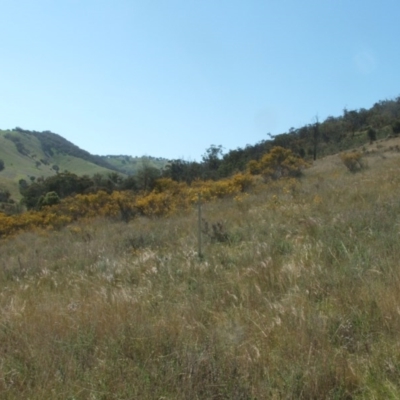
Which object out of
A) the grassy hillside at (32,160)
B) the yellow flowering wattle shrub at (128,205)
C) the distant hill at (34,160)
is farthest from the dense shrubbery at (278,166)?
the grassy hillside at (32,160)

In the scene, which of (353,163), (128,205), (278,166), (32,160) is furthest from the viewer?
(32,160)

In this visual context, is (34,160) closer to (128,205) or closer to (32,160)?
(32,160)

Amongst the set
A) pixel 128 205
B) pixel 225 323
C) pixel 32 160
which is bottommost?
pixel 225 323

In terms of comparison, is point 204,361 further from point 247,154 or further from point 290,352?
point 247,154

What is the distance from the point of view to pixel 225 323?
3.28 m

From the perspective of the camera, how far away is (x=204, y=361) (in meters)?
2.57

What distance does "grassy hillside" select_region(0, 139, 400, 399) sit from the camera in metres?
2.41

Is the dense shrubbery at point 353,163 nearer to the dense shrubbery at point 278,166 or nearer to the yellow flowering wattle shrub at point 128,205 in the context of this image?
the dense shrubbery at point 278,166

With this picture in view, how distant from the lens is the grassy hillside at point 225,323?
2410 millimetres

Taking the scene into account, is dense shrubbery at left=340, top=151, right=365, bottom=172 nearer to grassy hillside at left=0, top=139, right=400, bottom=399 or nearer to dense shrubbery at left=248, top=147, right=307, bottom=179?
dense shrubbery at left=248, top=147, right=307, bottom=179

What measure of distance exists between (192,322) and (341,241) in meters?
2.24

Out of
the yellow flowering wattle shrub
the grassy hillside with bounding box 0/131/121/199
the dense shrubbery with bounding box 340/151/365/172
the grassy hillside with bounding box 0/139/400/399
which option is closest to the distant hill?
the grassy hillside with bounding box 0/131/121/199

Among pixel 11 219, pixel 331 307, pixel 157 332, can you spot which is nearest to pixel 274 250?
pixel 331 307

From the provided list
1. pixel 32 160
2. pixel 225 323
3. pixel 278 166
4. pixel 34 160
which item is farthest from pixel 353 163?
→ pixel 34 160
